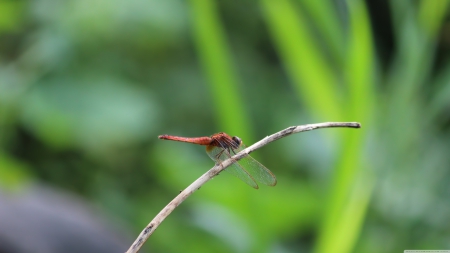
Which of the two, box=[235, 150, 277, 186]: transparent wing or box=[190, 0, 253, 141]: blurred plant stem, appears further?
box=[190, 0, 253, 141]: blurred plant stem

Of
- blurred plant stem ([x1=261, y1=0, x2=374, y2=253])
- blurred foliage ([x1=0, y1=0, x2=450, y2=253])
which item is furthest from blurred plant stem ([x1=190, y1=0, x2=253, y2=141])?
blurred plant stem ([x1=261, y1=0, x2=374, y2=253])

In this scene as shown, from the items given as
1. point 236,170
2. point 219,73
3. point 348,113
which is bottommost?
A: point 236,170

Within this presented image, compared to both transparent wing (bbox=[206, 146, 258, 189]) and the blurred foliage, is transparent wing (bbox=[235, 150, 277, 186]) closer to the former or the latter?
transparent wing (bbox=[206, 146, 258, 189])

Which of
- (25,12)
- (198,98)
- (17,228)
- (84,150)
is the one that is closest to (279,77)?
(198,98)

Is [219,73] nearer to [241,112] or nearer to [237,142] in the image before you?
[241,112]

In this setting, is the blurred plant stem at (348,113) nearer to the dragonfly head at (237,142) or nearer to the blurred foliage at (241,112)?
the blurred foliage at (241,112)

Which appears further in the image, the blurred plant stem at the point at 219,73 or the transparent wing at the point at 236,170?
the blurred plant stem at the point at 219,73

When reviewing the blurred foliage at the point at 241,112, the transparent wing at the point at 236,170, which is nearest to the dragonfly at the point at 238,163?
the transparent wing at the point at 236,170

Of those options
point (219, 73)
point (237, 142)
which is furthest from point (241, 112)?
point (237, 142)

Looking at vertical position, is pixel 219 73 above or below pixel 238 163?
above
